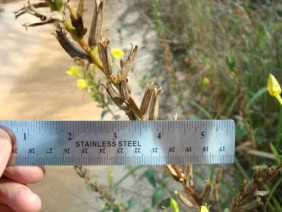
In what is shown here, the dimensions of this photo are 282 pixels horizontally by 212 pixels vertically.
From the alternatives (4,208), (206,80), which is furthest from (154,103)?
(206,80)

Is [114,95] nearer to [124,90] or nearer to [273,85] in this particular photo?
[124,90]

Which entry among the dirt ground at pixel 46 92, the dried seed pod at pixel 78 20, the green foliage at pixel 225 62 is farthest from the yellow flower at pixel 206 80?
the dried seed pod at pixel 78 20

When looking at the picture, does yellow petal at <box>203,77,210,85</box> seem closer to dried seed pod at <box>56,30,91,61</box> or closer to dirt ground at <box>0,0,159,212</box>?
dirt ground at <box>0,0,159,212</box>

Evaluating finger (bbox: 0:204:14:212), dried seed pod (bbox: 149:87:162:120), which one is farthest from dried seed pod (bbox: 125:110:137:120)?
finger (bbox: 0:204:14:212)

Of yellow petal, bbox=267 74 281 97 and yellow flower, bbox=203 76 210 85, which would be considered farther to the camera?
yellow flower, bbox=203 76 210 85

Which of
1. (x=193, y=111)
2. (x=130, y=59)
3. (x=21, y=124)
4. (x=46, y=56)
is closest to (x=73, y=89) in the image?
(x=46, y=56)

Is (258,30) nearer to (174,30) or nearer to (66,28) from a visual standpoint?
(174,30)
